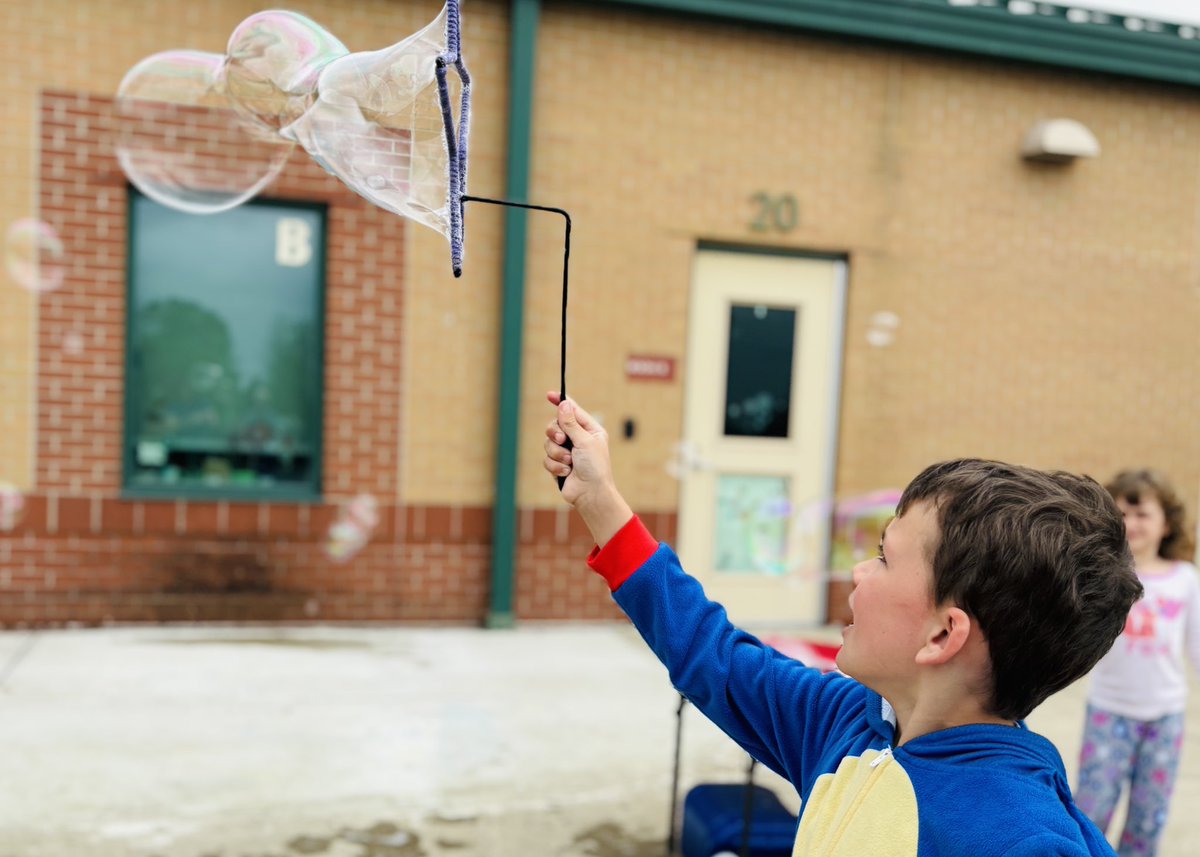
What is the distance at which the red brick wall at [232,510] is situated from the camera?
234 inches

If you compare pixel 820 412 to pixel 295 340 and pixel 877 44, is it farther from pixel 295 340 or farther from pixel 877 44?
pixel 295 340

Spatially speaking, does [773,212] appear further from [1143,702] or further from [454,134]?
[454,134]

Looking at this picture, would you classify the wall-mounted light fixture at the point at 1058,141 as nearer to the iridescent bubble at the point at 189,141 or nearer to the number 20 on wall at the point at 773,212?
the number 20 on wall at the point at 773,212

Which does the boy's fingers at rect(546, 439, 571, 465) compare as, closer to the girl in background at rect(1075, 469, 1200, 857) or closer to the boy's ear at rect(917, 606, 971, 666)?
the boy's ear at rect(917, 606, 971, 666)

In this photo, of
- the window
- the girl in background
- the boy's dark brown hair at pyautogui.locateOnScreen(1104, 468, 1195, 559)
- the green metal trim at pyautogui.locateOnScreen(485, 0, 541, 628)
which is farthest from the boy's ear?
the window

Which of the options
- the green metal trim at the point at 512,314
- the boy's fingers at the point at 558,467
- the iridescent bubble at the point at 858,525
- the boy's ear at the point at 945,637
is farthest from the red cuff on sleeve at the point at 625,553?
the green metal trim at the point at 512,314

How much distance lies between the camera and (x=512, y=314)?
20.9 feet

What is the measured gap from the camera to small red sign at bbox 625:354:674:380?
21.9 ft

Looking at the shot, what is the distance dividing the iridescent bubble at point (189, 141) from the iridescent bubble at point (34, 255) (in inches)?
46.4

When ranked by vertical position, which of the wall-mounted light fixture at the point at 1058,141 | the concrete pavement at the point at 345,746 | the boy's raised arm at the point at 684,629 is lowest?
the concrete pavement at the point at 345,746

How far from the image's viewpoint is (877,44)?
686 cm

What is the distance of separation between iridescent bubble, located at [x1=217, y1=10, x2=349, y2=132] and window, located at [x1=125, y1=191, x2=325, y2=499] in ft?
12.7

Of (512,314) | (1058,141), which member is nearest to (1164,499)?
(512,314)

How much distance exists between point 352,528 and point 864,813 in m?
5.52
